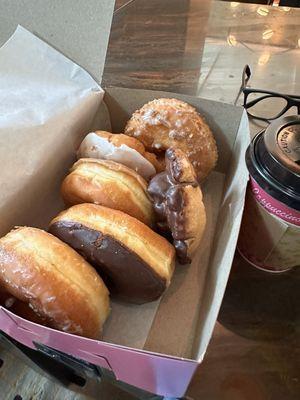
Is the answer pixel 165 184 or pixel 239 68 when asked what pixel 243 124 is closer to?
pixel 165 184

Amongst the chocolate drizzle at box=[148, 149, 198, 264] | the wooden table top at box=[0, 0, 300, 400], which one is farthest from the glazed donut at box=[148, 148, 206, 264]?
the wooden table top at box=[0, 0, 300, 400]

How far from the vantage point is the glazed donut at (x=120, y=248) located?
0.58 meters

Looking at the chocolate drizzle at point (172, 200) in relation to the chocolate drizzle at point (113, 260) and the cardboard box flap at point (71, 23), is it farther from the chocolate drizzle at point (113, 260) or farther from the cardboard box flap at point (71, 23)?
the cardboard box flap at point (71, 23)

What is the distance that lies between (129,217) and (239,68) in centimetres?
59

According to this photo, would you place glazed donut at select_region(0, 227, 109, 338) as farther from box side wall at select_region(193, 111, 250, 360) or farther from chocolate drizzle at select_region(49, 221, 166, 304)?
box side wall at select_region(193, 111, 250, 360)

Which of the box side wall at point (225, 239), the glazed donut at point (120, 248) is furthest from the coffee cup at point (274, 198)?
the glazed donut at point (120, 248)

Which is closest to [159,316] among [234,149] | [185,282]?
[185,282]

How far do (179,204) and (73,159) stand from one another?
0.26 metres

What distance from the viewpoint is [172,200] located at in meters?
0.62

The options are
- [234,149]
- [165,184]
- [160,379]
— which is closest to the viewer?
[160,379]

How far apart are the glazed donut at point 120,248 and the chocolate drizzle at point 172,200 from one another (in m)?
0.02

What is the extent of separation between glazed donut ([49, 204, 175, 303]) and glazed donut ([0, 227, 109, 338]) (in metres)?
0.02

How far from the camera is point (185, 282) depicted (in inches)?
27.8

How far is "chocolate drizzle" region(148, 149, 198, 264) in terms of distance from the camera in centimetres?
62
